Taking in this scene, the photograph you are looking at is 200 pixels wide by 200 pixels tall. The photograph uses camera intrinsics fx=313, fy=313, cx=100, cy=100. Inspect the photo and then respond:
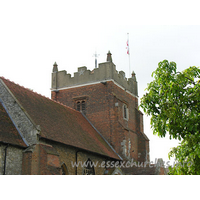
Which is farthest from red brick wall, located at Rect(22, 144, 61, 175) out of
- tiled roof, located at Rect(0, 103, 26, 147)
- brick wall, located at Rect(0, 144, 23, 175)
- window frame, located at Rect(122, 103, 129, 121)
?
window frame, located at Rect(122, 103, 129, 121)

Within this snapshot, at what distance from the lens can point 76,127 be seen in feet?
75.4

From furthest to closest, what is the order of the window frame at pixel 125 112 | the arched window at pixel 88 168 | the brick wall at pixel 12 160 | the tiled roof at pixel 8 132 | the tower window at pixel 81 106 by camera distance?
the window frame at pixel 125 112 < the tower window at pixel 81 106 < the arched window at pixel 88 168 < the tiled roof at pixel 8 132 < the brick wall at pixel 12 160

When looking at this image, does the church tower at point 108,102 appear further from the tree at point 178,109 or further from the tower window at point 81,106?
the tree at point 178,109

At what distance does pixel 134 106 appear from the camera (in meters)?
31.2

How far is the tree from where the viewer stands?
869 cm

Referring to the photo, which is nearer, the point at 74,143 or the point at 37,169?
the point at 37,169

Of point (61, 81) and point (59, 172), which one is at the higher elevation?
point (61, 81)

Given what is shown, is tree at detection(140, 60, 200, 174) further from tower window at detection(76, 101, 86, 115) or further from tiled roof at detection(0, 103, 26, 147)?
tower window at detection(76, 101, 86, 115)

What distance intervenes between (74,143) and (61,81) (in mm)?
11684

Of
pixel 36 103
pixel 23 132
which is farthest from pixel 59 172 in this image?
pixel 36 103

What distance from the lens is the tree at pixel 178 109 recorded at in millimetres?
8688

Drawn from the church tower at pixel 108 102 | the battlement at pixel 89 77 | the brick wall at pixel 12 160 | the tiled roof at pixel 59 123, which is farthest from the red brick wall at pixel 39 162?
the battlement at pixel 89 77

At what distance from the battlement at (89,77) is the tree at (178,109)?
1868 centimetres

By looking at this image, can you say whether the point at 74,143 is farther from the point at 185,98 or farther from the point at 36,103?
the point at 185,98
